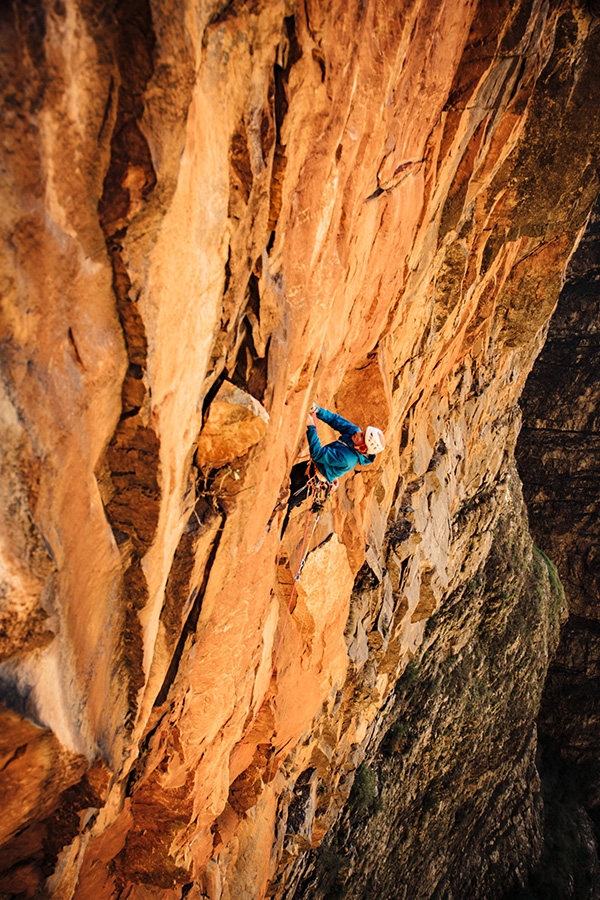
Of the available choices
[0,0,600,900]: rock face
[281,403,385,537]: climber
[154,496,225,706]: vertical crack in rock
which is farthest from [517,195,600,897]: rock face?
[154,496,225,706]: vertical crack in rock

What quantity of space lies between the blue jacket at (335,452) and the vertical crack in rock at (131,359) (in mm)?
2386

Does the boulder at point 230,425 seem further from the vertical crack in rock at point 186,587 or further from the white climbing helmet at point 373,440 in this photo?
the white climbing helmet at point 373,440

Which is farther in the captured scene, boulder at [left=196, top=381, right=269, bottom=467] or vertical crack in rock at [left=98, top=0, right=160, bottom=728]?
boulder at [left=196, top=381, right=269, bottom=467]

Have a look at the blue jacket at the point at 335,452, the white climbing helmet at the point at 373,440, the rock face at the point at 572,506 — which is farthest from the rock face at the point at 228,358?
the rock face at the point at 572,506

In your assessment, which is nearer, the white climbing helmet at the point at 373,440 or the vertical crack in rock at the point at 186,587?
the vertical crack in rock at the point at 186,587

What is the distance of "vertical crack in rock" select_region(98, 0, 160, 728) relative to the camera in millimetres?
2398

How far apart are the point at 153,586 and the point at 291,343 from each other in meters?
1.94

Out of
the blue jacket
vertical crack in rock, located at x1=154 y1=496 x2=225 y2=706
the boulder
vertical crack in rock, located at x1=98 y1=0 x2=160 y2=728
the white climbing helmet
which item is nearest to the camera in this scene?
vertical crack in rock, located at x1=98 y1=0 x2=160 y2=728

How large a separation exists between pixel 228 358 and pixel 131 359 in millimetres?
980

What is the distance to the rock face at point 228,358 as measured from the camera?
2.47 metres

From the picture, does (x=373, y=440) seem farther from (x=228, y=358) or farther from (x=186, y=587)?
(x=186, y=587)

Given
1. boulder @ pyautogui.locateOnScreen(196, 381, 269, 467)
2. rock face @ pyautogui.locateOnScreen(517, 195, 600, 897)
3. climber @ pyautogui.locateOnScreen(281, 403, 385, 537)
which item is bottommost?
boulder @ pyautogui.locateOnScreen(196, 381, 269, 467)

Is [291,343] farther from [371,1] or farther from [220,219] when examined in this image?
[371,1]

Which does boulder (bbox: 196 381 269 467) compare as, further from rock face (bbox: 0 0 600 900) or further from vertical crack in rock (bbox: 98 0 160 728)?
vertical crack in rock (bbox: 98 0 160 728)
